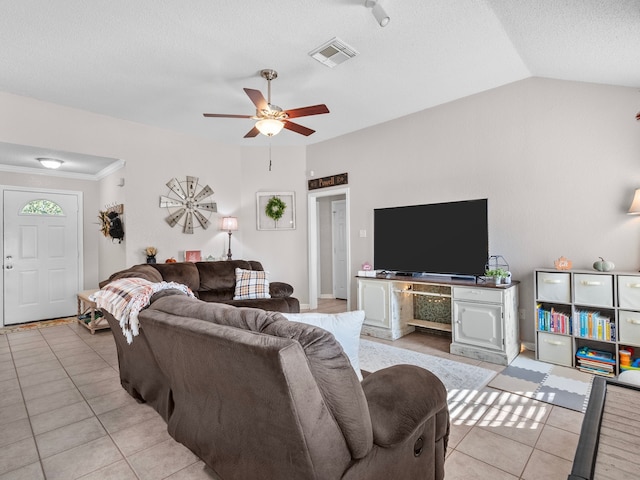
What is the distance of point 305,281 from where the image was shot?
228 inches

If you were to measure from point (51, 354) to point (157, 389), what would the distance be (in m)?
2.36

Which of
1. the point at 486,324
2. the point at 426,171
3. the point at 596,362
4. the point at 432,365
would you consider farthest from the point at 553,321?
the point at 426,171

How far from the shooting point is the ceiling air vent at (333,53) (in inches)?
111

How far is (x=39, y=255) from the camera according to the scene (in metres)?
5.16

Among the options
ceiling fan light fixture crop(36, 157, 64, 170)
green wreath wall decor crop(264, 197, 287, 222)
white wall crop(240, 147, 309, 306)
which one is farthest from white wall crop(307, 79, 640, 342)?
ceiling fan light fixture crop(36, 157, 64, 170)

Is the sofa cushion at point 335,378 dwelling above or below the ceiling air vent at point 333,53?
below

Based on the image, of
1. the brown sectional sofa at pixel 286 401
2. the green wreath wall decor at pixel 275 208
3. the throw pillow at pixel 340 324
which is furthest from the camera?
the green wreath wall decor at pixel 275 208

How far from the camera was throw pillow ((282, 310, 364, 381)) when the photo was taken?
1.39 m

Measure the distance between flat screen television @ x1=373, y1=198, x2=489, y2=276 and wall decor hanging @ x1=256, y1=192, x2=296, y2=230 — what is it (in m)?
1.83

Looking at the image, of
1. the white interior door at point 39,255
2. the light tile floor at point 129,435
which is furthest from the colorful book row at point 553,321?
the white interior door at point 39,255

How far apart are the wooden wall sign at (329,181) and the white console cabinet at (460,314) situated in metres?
1.71

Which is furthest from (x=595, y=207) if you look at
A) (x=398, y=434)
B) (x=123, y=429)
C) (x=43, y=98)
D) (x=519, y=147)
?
(x=43, y=98)

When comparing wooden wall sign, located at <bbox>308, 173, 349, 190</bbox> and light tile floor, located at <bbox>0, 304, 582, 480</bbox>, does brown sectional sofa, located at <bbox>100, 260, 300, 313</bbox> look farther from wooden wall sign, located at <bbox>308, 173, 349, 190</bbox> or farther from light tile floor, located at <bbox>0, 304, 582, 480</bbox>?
wooden wall sign, located at <bbox>308, 173, 349, 190</bbox>

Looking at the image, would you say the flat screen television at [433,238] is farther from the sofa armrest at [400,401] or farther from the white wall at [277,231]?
the sofa armrest at [400,401]
